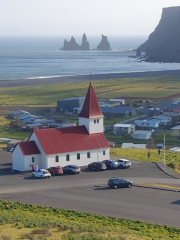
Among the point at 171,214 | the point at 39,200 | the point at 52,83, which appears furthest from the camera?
the point at 52,83

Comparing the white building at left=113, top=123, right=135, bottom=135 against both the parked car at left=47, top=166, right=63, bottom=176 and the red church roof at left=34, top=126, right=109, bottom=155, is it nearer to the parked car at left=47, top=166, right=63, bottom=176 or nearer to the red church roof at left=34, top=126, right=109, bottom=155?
the red church roof at left=34, top=126, right=109, bottom=155

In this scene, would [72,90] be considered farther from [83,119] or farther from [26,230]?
[26,230]

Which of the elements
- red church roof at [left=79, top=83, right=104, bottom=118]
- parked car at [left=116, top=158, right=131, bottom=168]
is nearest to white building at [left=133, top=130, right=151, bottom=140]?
red church roof at [left=79, top=83, right=104, bottom=118]

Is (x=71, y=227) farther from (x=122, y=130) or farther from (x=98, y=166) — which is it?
(x=122, y=130)

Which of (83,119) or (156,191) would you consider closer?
(156,191)

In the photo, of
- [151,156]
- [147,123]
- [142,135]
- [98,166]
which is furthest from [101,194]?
[147,123]

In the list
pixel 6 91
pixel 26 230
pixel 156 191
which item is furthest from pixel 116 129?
pixel 6 91
